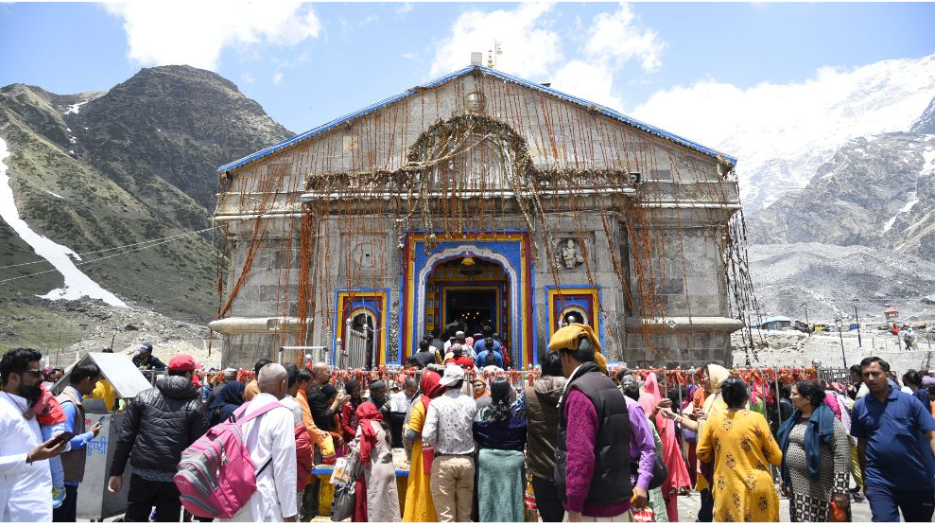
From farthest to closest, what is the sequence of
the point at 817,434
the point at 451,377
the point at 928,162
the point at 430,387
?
the point at 928,162 < the point at 430,387 < the point at 451,377 < the point at 817,434

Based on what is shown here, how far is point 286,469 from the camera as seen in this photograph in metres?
4.35

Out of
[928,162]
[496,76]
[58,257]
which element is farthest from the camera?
[928,162]

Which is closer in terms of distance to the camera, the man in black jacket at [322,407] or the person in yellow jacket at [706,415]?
the person in yellow jacket at [706,415]

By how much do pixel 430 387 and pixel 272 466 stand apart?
2.17 meters

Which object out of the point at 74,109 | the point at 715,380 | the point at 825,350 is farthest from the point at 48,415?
the point at 74,109

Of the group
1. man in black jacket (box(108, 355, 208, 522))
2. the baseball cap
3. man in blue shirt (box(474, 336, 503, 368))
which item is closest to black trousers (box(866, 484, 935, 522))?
the baseball cap

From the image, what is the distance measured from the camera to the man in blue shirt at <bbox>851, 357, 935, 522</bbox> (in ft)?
17.6

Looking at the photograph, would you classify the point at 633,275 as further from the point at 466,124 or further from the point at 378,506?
the point at 378,506

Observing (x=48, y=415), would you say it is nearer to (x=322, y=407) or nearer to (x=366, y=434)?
(x=366, y=434)

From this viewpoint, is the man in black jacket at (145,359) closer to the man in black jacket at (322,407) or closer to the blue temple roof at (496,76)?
the man in black jacket at (322,407)

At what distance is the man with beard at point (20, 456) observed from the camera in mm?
4164

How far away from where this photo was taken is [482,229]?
685 inches

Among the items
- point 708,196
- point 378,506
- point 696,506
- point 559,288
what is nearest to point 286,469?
point 378,506

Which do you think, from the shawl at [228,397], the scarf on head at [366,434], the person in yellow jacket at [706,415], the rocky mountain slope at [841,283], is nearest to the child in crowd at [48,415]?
the shawl at [228,397]
